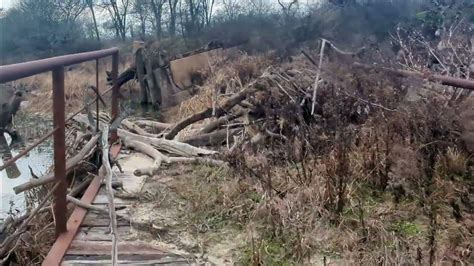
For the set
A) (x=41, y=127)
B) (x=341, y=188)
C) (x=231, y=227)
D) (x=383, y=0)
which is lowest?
(x=41, y=127)

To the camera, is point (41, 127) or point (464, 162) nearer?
point (464, 162)

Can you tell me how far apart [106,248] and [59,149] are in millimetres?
588

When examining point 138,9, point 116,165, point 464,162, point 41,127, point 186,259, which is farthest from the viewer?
point 138,9

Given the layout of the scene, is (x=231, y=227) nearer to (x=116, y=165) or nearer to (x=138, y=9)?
(x=116, y=165)

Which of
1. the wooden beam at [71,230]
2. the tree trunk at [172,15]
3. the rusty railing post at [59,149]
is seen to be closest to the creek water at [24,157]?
the wooden beam at [71,230]

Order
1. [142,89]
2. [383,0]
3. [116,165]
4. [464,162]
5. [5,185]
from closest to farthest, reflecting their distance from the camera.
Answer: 1. [464,162]
2. [116,165]
3. [5,185]
4. [142,89]
5. [383,0]

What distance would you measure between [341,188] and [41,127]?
28.2 feet

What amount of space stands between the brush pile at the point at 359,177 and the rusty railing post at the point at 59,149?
0.97 meters

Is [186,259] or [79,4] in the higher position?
[79,4]

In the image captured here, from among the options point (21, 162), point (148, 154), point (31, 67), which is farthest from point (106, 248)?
point (21, 162)

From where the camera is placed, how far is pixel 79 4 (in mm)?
28797

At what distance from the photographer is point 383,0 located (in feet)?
60.8

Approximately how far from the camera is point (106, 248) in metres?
2.73

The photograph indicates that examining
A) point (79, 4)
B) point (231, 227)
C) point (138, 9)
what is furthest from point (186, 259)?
point (79, 4)
